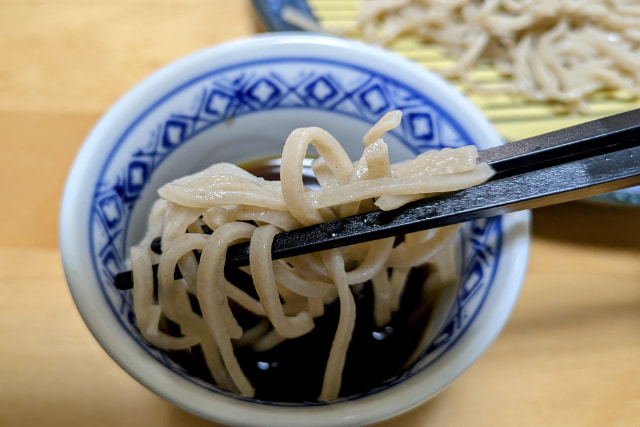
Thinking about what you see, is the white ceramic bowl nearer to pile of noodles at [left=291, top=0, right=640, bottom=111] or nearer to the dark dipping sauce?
the dark dipping sauce

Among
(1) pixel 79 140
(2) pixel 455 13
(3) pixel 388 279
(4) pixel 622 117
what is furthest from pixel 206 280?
(2) pixel 455 13

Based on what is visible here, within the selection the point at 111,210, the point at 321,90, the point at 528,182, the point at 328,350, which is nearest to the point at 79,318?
the point at 111,210

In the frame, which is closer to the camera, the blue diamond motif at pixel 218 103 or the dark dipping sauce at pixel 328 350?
the dark dipping sauce at pixel 328 350

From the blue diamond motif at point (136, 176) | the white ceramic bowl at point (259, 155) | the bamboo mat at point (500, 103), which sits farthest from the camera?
the bamboo mat at point (500, 103)

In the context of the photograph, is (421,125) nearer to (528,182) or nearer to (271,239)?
(528,182)

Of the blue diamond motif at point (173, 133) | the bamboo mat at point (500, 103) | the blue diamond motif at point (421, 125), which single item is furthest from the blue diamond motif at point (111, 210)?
the bamboo mat at point (500, 103)

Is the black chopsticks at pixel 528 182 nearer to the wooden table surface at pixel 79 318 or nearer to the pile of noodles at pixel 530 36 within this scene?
the wooden table surface at pixel 79 318
